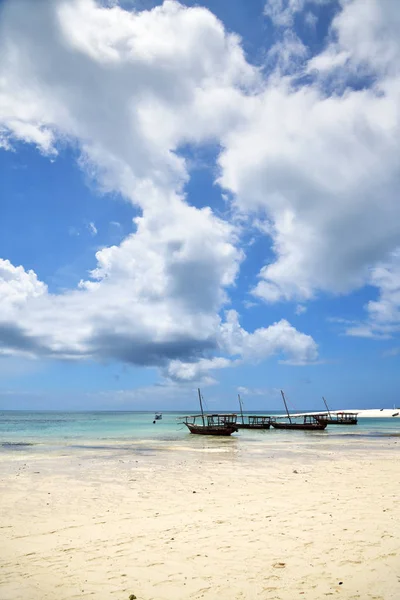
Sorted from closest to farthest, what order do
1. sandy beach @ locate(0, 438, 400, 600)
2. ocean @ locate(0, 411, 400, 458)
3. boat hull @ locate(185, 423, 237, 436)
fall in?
sandy beach @ locate(0, 438, 400, 600), ocean @ locate(0, 411, 400, 458), boat hull @ locate(185, 423, 237, 436)

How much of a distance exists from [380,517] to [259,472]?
10.0 metres

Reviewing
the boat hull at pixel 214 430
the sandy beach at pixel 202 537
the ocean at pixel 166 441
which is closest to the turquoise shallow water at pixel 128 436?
the ocean at pixel 166 441

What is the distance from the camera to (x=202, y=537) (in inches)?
Answer: 375

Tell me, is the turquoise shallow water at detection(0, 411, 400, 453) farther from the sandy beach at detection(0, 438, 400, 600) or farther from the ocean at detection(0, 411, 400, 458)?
the sandy beach at detection(0, 438, 400, 600)

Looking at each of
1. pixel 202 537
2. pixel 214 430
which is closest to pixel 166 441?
pixel 214 430

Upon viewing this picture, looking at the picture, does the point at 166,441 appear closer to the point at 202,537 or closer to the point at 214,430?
the point at 214,430

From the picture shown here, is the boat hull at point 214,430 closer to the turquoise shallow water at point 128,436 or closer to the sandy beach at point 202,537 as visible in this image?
the turquoise shallow water at point 128,436

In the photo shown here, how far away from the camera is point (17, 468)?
75.1 feet

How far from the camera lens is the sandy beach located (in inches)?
275

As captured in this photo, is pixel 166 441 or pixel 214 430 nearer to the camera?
pixel 166 441

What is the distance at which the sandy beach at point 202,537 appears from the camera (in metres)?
6.97

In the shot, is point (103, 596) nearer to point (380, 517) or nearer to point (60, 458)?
point (380, 517)

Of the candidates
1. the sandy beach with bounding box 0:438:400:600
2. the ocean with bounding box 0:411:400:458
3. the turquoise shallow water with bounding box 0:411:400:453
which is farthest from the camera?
the turquoise shallow water with bounding box 0:411:400:453

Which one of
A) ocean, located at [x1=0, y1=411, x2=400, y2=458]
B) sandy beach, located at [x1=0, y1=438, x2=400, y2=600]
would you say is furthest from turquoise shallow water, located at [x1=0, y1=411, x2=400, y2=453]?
sandy beach, located at [x1=0, y1=438, x2=400, y2=600]
